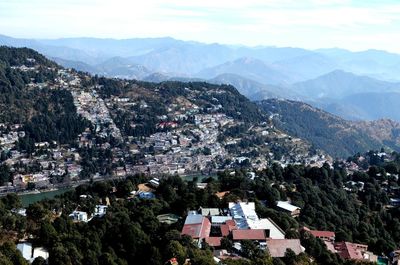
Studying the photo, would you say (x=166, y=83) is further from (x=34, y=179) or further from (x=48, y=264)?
(x=48, y=264)

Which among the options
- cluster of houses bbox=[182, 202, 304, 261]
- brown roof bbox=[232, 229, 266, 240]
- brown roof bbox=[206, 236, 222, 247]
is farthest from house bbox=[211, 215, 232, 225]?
brown roof bbox=[206, 236, 222, 247]

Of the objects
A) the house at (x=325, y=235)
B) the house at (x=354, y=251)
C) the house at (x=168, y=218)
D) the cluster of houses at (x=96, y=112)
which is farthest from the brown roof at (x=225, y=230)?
the cluster of houses at (x=96, y=112)

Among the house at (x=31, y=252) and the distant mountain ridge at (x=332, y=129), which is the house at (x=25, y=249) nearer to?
the house at (x=31, y=252)

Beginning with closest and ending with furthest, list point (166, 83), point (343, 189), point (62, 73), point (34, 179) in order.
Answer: point (343, 189) → point (34, 179) → point (62, 73) → point (166, 83)

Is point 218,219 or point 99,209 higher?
point 218,219

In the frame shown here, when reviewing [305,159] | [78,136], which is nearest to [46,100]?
[78,136]

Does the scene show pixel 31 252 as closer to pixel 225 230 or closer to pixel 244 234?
pixel 225 230

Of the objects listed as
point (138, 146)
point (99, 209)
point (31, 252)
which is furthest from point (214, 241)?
point (138, 146)
